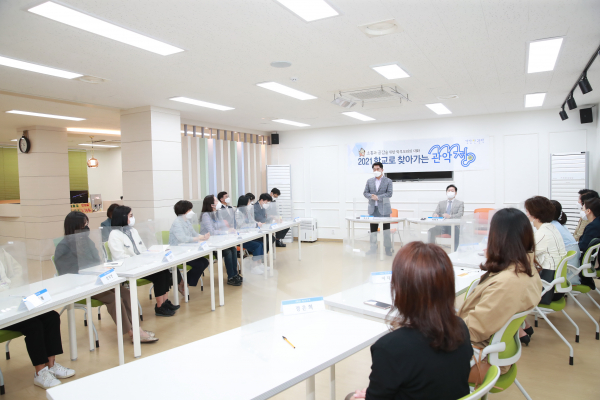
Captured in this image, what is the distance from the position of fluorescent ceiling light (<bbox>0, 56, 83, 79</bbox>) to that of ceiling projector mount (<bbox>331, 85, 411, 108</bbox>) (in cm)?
362

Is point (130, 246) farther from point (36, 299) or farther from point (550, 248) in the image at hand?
point (550, 248)

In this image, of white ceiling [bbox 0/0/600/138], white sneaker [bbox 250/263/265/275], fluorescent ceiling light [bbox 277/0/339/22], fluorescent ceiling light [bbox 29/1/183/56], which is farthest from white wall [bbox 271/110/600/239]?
white sneaker [bbox 250/263/265/275]

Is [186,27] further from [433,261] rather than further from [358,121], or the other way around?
[358,121]

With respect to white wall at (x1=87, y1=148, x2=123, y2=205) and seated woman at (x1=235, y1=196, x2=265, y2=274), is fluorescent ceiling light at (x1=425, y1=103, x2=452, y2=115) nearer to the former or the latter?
seated woman at (x1=235, y1=196, x2=265, y2=274)

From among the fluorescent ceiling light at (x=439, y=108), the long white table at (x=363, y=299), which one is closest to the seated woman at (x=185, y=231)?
the long white table at (x=363, y=299)

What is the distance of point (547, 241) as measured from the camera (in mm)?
3408

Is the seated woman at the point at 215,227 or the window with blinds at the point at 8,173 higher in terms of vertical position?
the window with blinds at the point at 8,173

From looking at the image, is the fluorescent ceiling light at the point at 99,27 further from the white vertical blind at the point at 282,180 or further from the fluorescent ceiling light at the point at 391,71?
the white vertical blind at the point at 282,180

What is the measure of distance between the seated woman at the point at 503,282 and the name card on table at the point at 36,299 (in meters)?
2.89

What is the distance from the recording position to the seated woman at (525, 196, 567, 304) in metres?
3.36

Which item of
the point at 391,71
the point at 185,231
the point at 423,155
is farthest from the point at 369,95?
the point at 423,155

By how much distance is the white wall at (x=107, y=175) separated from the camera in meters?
14.8

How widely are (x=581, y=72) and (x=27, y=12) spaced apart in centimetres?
606

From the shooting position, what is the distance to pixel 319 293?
99.9 inches
